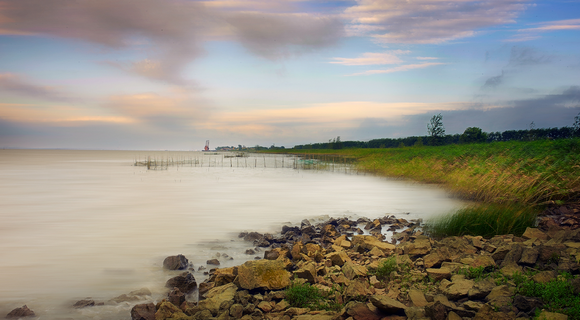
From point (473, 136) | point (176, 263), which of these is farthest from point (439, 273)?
point (473, 136)

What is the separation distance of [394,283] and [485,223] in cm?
627

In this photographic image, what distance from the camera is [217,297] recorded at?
6.43 m

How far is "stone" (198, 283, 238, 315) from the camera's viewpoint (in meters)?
6.06

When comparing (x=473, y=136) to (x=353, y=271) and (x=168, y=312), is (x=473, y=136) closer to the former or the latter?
(x=353, y=271)

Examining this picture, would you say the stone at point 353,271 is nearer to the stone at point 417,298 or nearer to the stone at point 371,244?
the stone at point 417,298

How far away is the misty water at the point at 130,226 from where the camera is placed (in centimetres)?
888

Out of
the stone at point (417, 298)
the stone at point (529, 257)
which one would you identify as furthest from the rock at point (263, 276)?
the stone at point (529, 257)

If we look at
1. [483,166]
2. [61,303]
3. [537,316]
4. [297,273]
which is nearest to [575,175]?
[483,166]

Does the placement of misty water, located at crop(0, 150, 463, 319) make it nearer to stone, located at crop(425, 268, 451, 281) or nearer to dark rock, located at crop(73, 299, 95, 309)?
dark rock, located at crop(73, 299, 95, 309)

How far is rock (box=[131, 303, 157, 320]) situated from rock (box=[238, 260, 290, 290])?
1803 mm

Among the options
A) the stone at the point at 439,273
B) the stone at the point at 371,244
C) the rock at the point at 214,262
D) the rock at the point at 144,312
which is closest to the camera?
the rock at the point at 144,312

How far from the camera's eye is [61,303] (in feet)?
26.1

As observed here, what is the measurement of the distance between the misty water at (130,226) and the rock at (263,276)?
7.40 ft

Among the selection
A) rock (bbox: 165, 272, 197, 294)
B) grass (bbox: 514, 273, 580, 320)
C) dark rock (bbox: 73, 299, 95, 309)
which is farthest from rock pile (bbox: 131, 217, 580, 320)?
dark rock (bbox: 73, 299, 95, 309)
